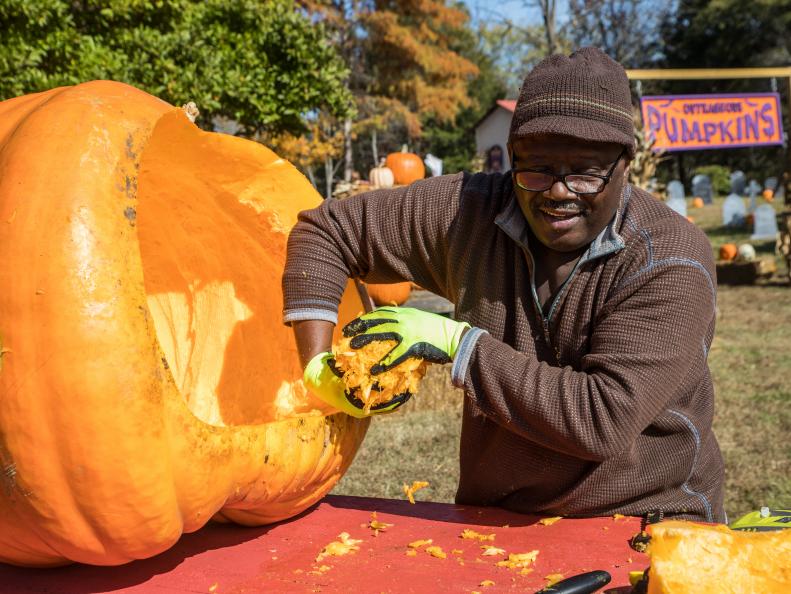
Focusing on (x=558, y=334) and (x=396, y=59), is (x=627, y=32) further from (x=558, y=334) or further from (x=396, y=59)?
(x=558, y=334)

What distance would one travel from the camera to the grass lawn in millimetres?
4734

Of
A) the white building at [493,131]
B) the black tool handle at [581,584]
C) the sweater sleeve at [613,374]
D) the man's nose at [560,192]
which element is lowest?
the black tool handle at [581,584]

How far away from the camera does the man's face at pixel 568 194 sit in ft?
6.81

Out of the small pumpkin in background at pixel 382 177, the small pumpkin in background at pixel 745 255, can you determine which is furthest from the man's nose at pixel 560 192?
the small pumpkin in background at pixel 745 255

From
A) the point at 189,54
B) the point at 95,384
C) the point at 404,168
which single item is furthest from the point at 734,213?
the point at 95,384

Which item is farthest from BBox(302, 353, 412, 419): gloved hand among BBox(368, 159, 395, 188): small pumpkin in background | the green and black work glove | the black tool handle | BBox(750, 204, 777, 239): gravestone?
BBox(750, 204, 777, 239): gravestone

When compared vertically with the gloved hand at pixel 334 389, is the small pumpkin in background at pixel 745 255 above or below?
above

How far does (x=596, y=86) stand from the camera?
2.05 m

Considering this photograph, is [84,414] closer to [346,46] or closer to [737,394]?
[737,394]

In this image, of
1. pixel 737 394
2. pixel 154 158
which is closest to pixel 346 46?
pixel 737 394

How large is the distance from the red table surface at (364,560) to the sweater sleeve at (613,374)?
26 centimetres

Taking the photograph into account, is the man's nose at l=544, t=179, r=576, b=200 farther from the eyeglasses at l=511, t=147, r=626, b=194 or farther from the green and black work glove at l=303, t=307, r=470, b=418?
the green and black work glove at l=303, t=307, r=470, b=418

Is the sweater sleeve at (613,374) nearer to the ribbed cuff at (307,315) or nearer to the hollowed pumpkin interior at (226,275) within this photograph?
the ribbed cuff at (307,315)

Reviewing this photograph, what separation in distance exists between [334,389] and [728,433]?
421cm
